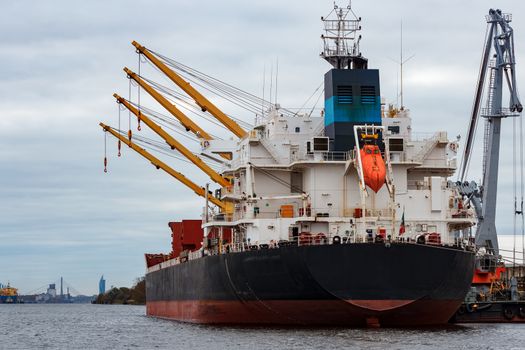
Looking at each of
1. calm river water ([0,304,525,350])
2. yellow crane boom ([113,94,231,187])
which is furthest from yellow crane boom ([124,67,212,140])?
calm river water ([0,304,525,350])

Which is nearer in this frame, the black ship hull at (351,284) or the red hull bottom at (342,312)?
the black ship hull at (351,284)

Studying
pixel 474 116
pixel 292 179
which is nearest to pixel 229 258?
pixel 292 179

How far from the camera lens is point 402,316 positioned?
42.4 m

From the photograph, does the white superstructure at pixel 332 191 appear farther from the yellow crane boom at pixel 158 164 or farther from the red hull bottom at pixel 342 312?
the yellow crane boom at pixel 158 164

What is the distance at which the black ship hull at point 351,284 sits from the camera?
41.4 meters

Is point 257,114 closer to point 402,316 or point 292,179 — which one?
point 292,179

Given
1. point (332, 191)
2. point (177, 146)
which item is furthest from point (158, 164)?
point (332, 191)

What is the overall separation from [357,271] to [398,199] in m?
7.04

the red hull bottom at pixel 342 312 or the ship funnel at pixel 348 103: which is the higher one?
the ship funnel at pixel 348 103

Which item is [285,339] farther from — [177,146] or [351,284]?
[177,146]

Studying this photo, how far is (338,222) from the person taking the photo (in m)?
46.4

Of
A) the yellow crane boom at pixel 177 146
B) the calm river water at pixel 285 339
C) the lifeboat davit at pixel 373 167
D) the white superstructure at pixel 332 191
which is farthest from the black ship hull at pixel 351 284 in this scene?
the yellow crane boom at pixel 177 146

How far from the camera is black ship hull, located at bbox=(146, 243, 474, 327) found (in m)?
41.4

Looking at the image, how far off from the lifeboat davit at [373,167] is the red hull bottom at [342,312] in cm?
547
